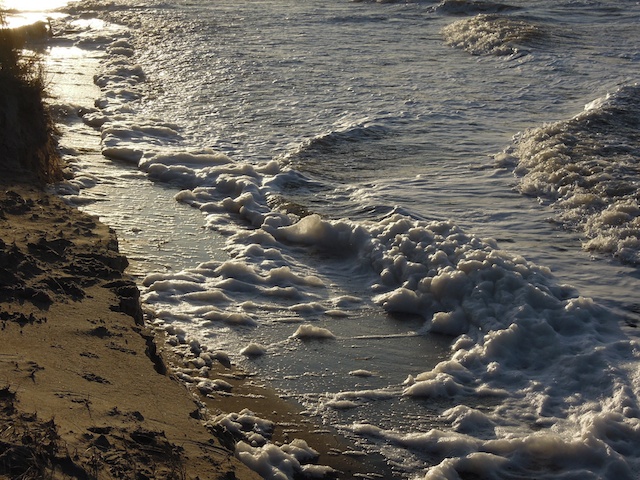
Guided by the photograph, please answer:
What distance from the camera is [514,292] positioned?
21.2 ft

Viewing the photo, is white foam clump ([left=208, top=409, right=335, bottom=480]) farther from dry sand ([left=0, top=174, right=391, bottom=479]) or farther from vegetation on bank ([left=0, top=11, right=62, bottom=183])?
vegetation on bank ([left=0, top=11, right=62, bottom=183])

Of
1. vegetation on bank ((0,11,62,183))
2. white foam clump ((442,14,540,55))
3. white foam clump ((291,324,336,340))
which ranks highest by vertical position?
vegetation on bank ((0,11,62,183))

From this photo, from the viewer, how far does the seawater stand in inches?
198

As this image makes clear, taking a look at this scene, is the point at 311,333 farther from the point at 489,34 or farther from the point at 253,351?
the point at 489,34

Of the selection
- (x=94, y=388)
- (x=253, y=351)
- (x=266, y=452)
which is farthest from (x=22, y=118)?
(x=266, y=452)

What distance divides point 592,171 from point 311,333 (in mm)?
5045

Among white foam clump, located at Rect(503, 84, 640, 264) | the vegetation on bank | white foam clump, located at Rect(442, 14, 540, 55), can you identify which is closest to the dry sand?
the vegetation on bank

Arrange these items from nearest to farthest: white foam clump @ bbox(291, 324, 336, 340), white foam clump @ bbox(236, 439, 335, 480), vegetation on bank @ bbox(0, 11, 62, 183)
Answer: white foam clump @ bbox(236, 439, 335, 480) → white foam clump @ bbox(291, 324, 336, 340) → vegetation on bank @ bbox(0, 11, 62, 183)

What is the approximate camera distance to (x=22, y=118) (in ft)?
26.9

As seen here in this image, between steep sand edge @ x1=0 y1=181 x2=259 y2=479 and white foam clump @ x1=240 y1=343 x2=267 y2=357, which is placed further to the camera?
white foam clump @ x1=240 y1=343 x2=267 y2=357

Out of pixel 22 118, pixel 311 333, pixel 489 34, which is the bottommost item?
pixel 311 333

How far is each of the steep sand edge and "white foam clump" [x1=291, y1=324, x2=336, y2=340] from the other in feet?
3.71

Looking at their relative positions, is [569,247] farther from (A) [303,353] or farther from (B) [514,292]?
(A) [303,353]

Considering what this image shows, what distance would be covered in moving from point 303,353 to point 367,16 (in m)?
19.2
